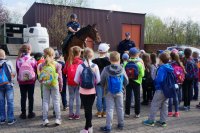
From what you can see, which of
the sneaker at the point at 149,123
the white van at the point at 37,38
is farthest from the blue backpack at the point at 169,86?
the white van at the point at 37,38

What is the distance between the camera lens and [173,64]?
745cm

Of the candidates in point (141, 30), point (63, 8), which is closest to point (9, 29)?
point (63, 8)

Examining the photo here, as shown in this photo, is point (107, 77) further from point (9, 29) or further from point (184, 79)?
point (9, 29)

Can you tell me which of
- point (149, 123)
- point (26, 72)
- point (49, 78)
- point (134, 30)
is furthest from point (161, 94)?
point (134, 30)

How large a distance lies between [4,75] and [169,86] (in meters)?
3.80

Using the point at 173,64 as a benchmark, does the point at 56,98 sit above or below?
below

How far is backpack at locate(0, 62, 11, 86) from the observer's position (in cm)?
622

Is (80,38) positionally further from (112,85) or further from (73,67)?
(112,85)

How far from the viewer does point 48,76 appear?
19.9ft

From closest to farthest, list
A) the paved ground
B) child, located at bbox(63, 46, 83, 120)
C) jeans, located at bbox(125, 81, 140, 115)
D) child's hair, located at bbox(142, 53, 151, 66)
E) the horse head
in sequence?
the paved ground < child, located at bbox(63, 46, 83, 120) < jeans, located at bbox(125, 81, 140, 115) < child's hair, located at bbox(142, 53, 151, 66) < the horse head

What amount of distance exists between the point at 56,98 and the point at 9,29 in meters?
21.3

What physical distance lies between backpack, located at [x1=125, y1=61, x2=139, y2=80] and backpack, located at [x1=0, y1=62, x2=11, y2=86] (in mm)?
2875

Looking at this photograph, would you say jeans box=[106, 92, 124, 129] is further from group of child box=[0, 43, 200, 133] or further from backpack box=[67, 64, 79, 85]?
backpack box=[67, 64, 79, 85]

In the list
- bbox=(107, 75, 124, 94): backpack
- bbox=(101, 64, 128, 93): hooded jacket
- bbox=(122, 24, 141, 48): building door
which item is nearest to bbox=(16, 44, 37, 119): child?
bbox=(101, 64, 128, 93): hooded jacket
